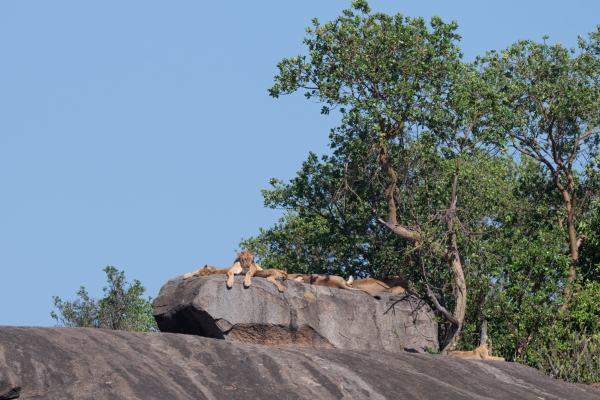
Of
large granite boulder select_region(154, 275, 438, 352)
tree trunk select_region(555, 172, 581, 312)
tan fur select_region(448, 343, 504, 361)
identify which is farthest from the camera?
tree trunk select_region(555, 172, 581, 312)

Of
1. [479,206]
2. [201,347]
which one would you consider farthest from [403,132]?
[201,347]

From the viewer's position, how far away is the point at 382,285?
27.8m

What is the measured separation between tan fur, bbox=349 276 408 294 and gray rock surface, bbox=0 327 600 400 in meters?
6.17

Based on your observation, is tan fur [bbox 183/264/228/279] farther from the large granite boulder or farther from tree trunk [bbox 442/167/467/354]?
tree trunk [bbox 442/167/467/354]

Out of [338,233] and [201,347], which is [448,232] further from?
[201,347]

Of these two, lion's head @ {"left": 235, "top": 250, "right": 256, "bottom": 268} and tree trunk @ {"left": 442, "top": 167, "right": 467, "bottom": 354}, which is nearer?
lion's head @ {"left": 235, "top": 250, "right": 256, "bottom": 268}

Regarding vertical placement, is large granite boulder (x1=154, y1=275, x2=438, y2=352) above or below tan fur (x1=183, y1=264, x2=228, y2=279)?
below

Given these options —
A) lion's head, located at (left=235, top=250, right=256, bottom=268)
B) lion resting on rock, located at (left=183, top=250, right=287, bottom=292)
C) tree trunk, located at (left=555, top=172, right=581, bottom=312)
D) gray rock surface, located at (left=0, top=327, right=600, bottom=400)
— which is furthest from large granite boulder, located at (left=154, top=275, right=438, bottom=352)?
tree trunk, located at (left=555, top=172, right=581, bottom=312)

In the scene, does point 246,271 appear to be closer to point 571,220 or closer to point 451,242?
point 451,242

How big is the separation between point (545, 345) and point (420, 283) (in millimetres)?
3981

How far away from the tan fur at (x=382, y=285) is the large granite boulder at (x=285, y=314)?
485 mm

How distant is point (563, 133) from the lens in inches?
1291

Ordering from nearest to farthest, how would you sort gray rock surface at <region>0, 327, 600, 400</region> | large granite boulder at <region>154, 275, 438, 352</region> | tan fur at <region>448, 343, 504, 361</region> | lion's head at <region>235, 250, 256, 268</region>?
1. gray rock surface at <region>0, 327, 600, 400</region>
2. large granite boulder at <region>154, 275, 438, 352</region>
3. lion's head at <region>235, 250, 256, 268</region>
4. tan fur at <region>448, 343, 504, 361</region>

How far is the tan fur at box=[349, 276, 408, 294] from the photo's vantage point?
27.6m
